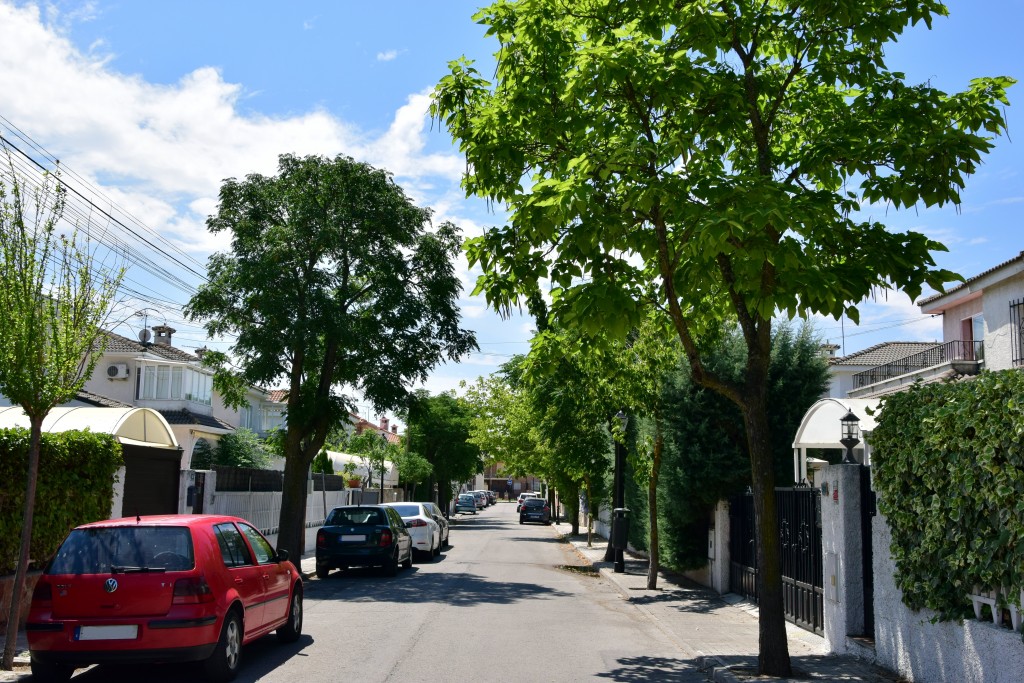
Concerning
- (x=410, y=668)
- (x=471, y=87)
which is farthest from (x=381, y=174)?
(x=410, y=668)

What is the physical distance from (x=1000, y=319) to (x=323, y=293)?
63.3 feet

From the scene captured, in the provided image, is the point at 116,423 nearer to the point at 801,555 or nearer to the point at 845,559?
the point at 801,555

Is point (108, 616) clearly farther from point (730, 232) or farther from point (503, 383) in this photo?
point (503, 383)

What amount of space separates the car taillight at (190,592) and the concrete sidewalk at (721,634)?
5.03 meters

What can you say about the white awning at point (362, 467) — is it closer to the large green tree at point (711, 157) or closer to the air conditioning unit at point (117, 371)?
the air conditioning unit at point (117, 371)

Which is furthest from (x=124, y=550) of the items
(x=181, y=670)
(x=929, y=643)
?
(x=929, y=643)

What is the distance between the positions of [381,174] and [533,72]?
507 inches

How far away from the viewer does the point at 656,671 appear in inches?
386

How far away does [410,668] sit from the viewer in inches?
375

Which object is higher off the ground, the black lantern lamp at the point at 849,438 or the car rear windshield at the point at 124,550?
the black lantern lamp at the point at 849,438

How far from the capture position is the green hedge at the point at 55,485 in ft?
35.3

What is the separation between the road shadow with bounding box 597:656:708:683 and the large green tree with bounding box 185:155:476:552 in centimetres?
1205

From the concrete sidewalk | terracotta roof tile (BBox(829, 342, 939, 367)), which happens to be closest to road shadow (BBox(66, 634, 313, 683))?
the concrete sidewalk

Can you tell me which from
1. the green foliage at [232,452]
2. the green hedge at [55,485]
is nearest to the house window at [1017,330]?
the green hedge at [55,485]
